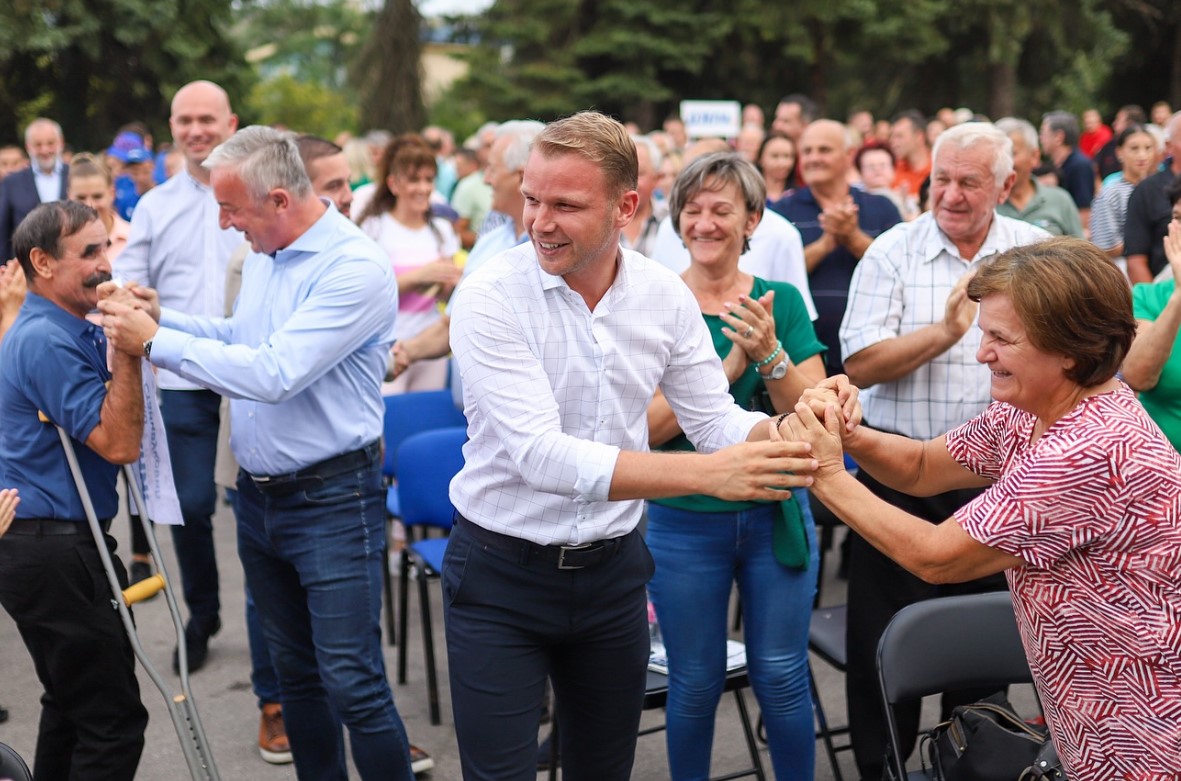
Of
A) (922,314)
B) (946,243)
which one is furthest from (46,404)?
(946,243)

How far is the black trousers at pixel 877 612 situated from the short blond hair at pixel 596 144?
1.80 metres

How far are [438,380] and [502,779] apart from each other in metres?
3.75

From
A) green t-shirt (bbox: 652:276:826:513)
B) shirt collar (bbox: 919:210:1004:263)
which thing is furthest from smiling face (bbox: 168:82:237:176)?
shirt collar (bbox: 919:210:1004:263)

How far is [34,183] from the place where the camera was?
8602 millimetres

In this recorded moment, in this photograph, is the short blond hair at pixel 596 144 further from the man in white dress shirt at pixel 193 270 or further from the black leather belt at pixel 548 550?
the man in white dress shirt at pixel 193 270

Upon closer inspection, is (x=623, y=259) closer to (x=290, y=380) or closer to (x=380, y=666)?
(x=290, y=380)

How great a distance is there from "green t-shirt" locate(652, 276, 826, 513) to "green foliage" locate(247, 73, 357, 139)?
3026cm

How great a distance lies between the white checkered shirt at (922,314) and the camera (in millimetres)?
3812

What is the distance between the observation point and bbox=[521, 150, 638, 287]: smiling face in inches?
95.9

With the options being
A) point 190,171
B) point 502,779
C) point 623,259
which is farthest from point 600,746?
point 190,171

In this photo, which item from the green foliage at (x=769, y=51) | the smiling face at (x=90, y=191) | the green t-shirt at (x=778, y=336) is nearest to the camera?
the green t-shirt at (x=778, y=336)

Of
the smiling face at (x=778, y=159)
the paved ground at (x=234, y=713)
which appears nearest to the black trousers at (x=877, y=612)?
the paved ground at (x=234, y=713)

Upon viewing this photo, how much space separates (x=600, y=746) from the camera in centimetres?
281

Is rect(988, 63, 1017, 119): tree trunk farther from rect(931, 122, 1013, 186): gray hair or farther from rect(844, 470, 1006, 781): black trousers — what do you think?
rect(844, 470, 1006, 781): black trousers
